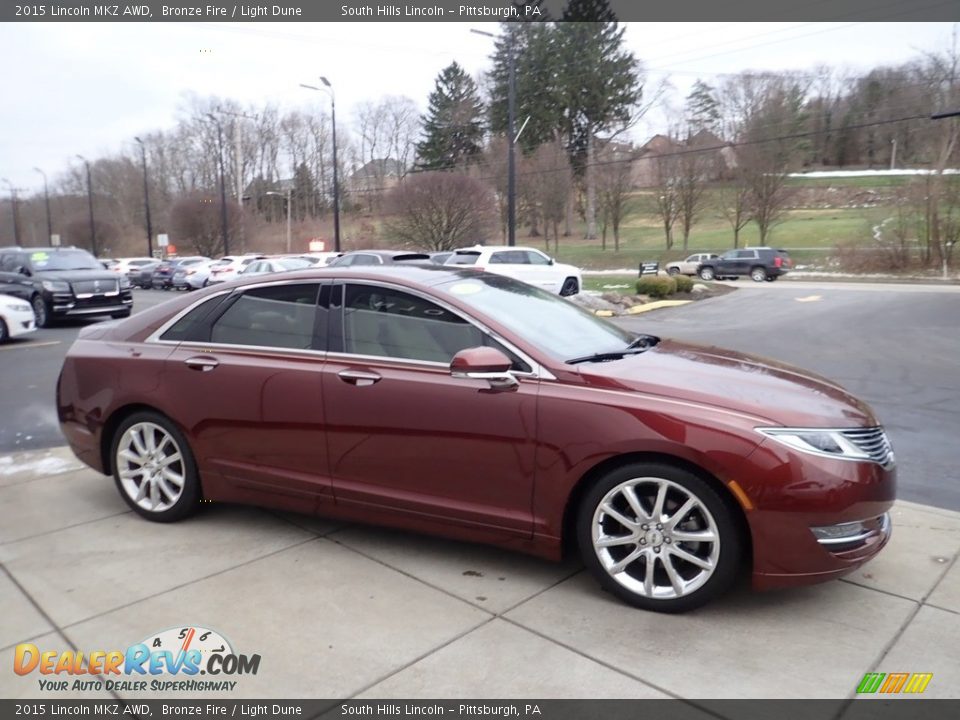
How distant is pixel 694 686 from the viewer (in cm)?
284

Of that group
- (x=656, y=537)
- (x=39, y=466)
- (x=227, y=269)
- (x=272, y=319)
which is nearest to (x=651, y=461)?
(x=656, y=537)

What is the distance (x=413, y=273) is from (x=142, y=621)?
2.22 metres

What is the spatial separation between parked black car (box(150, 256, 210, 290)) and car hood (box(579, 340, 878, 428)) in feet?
119

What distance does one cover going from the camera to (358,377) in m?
3.89

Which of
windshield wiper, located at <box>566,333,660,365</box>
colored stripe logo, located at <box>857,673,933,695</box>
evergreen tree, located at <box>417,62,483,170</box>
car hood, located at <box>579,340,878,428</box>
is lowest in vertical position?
colored stripe logo, located at <box>857,673,933,695</box>

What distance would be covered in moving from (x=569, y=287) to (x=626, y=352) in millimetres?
16949

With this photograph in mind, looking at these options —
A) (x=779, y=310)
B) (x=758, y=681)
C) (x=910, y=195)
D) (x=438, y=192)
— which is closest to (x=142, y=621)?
(x=758, y=681)

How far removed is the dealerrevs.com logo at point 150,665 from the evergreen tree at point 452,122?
6567 centimetres

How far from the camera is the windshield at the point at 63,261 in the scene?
1719cm

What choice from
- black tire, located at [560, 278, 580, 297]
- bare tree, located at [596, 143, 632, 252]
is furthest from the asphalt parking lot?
bare tree, located at [596, 143, 632, 252]

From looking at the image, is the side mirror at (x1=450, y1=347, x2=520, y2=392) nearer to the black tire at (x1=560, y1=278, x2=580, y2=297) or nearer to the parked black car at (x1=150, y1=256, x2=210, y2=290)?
the black tire at (x1=560, y1=278, x2=580, y2=297)

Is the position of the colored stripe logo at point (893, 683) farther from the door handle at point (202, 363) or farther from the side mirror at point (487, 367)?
the door handle at point (202, 363)

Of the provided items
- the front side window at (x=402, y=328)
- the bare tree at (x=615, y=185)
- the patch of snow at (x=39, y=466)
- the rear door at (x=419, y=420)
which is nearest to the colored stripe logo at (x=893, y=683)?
the rear door at (x=419, y=420)

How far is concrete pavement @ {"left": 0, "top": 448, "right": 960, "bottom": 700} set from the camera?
290cm
